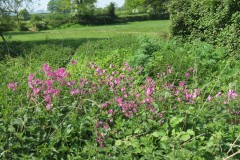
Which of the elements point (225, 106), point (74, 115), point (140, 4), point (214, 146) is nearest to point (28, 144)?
point (74, 115)

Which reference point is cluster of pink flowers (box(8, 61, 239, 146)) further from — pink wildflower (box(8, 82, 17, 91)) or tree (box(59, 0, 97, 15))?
tree (box(59, 0, 97, 15))

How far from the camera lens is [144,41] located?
286 inches

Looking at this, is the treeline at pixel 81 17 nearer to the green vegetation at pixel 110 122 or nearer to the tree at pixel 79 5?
the tree at pixel 79 5

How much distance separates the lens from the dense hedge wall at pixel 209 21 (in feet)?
28.7

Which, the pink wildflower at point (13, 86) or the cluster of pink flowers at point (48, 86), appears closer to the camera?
the cluster of pink flowers at point (48, 86)

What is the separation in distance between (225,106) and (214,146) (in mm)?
725

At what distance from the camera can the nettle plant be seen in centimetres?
248

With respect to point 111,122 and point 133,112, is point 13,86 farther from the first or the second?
point 133,112

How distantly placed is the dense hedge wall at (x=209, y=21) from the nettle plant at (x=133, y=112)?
601cm

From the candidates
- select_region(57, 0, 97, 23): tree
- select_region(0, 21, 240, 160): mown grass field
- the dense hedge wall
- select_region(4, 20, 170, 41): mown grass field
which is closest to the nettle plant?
select_region(0, 21, 240, 160): mown grass field

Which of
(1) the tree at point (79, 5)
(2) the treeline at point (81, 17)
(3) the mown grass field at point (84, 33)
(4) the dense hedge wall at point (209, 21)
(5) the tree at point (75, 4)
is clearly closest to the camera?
(4) the dense hedge wall at point (209, 21)

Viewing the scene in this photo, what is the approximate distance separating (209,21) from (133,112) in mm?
7647

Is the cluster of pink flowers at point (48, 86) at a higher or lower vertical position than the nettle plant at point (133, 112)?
higher

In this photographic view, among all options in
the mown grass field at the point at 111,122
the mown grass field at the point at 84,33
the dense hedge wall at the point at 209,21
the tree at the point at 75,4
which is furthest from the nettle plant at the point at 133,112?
the tree at the point at 75,4
